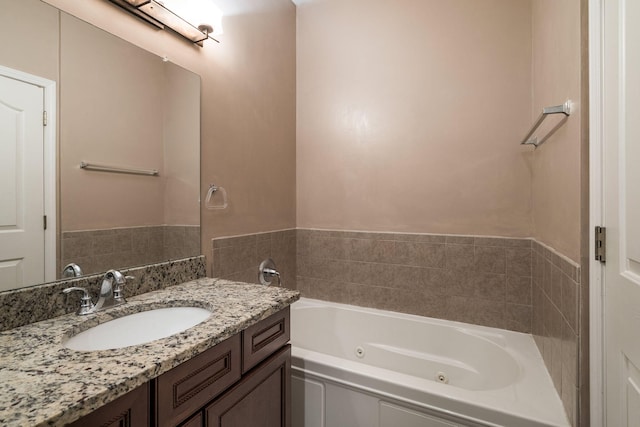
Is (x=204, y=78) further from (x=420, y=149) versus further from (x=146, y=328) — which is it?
(x=420, y=149)

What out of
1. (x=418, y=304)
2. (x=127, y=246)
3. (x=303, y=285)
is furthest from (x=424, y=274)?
(x=127, y=246)

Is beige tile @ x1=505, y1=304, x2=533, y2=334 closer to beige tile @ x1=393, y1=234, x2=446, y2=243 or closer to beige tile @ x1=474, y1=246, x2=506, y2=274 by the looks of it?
beige tile @ x1=474, y1=246, x2=506, y2=274

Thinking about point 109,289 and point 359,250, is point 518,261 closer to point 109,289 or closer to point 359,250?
point 359,250

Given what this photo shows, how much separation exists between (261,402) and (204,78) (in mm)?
1578

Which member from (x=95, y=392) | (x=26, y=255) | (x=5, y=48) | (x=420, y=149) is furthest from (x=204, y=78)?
(x=95, y=392)

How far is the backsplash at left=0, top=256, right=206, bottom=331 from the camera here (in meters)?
0.92

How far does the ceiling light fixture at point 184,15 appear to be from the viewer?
1.31 m

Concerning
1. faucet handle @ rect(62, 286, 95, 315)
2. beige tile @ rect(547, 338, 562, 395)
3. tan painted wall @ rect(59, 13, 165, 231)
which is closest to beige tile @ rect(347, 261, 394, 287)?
beige tile @ rect(547, 338, 562, 395)

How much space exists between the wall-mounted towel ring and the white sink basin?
647 mm

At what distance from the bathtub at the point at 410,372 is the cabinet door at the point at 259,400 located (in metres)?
0.28

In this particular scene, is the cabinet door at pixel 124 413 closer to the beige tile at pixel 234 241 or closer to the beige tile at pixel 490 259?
the beige tile at pixel 234 241

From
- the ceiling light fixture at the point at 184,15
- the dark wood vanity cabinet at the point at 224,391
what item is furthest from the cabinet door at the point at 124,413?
the ceiling light fixture at the point at 184,15

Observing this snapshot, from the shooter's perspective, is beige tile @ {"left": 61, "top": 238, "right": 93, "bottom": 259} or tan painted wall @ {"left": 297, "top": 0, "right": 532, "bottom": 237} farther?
tan painted wall @ {"left": 297, "top": 0, "right": 532, "bottom": 237}

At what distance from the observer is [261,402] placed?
1.08 meters
